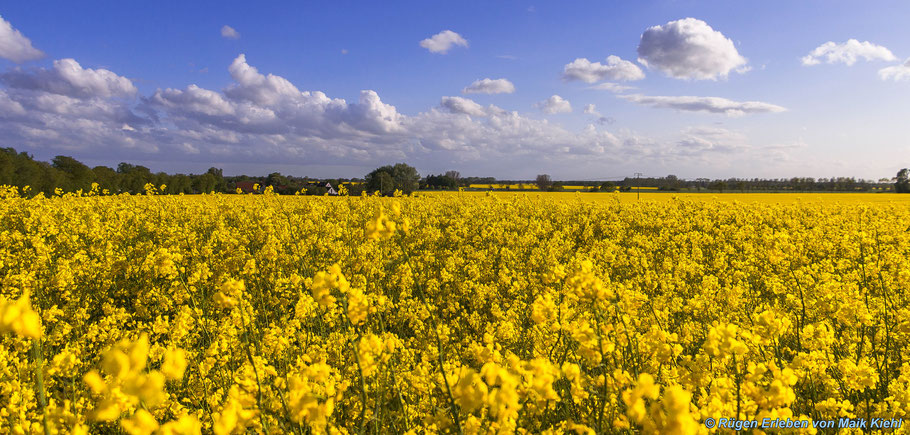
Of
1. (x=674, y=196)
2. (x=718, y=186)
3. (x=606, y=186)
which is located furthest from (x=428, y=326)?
(x=718, y=186)

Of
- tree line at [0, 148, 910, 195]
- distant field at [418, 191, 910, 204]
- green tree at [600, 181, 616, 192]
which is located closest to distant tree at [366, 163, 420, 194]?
tree line at [0, 148, 910, 195]

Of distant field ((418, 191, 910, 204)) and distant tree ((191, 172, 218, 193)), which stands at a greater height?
distant tree ((191, 172, 218, 193))

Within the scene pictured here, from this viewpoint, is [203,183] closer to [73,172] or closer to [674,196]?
[73,172]

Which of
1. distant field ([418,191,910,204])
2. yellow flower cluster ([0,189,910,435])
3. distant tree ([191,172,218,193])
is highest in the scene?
distant tree ([191,172,218,193])

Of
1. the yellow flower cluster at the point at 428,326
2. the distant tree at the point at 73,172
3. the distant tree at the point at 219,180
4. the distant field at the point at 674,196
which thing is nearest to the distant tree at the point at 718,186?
the distant field at the point at 674,196

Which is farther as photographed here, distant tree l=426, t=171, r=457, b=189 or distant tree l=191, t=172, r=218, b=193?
distant tree l=426, t=171, r=457, b=189

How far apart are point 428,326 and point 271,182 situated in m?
21.6

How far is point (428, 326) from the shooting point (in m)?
5.80

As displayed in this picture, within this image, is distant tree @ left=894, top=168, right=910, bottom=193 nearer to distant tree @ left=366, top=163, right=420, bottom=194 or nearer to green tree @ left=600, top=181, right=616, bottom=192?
green tree @ left=600, top=181, right=616, bottom=192

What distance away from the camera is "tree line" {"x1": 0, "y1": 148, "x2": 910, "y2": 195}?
26.2 m

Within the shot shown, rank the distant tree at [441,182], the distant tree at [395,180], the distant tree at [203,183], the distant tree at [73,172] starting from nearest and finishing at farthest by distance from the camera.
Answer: the distant tree at [73,172] < the distant tree at [395,180] < the distant tree at [203,183] < the distant tree at [441,182]

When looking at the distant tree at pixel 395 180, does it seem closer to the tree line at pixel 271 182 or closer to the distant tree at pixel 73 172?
the tree line at pixel 271 182

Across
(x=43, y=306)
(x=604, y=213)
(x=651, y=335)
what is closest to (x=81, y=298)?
(x=43, y=306)

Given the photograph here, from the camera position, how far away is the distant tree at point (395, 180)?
30.9 metres
